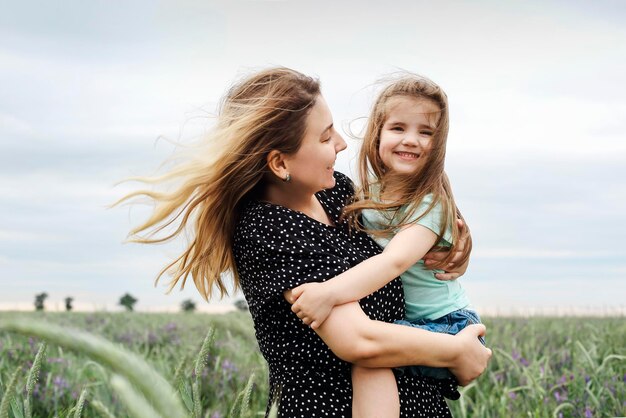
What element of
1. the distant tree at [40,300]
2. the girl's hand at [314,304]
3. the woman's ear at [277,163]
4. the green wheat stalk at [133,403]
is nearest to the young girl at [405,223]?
the girl's hand at [314,304]

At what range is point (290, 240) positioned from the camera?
2225 millimetres

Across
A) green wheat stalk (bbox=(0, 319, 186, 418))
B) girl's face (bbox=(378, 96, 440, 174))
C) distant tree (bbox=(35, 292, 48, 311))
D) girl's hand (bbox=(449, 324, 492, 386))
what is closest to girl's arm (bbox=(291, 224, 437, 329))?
girl's hand (bbox=(449, 324, 492, 386))

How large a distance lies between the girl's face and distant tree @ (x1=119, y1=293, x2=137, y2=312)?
8.28 m

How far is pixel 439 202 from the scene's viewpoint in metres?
2.63

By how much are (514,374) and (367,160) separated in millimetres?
2180

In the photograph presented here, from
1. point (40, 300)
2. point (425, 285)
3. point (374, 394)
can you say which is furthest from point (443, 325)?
point (40, 300)

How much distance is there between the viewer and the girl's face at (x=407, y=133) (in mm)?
2771

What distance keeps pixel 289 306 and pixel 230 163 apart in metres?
0.46

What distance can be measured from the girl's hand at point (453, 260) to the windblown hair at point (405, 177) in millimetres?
16

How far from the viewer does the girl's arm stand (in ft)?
6.79

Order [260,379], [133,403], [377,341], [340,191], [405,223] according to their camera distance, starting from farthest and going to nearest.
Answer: [260,379]
[340,191]
[405,223]
[377,341]
[133,403]

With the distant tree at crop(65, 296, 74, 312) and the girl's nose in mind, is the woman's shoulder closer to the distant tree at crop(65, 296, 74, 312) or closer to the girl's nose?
the girl's nose

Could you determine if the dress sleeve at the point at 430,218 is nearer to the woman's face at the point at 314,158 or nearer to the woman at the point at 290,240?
the woman at the point at 290,240

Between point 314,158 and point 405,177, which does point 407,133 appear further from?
point 314,158
